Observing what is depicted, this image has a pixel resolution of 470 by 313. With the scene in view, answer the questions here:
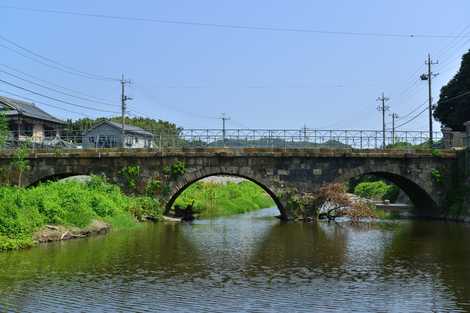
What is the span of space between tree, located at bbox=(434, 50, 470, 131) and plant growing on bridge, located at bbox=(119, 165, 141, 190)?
111ft

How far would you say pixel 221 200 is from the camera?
5697 cm

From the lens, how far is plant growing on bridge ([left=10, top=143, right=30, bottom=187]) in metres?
Result: 39.1

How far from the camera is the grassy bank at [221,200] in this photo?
51.8 meters

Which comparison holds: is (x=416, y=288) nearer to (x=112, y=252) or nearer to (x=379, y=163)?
(x=112, y=252)

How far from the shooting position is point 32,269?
19.3 meters

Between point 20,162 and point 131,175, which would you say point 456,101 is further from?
point 20,162

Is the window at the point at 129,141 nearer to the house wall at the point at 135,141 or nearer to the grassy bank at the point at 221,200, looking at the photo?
the house wall at the point at 135,141

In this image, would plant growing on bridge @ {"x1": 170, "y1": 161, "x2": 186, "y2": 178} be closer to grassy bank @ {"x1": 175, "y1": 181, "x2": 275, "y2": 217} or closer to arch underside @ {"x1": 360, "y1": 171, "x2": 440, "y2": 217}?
grassy bank @ {"x1": 175, "y1": 181, "x2": 275, "y2": 217}

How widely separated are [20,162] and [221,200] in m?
22.5

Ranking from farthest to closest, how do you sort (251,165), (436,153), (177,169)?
(436,153), (251,165), (177,169)

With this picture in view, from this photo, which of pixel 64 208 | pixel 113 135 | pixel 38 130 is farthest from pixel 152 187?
pixel 113 135

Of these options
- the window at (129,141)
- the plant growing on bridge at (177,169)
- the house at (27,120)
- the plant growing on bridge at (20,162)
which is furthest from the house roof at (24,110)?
the plant growing on bridge at (177,169)

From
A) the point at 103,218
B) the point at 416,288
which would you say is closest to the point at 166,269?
the point at 416,288

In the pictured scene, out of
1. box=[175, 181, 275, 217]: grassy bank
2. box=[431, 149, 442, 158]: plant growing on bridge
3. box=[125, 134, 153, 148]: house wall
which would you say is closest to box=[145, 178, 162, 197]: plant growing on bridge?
box=[175, 181, 275, 217]: grassy bank
